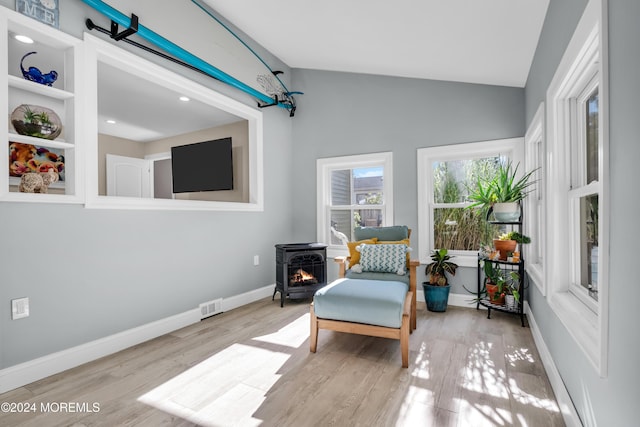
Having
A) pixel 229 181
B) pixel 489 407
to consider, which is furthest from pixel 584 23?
pixel 229 181

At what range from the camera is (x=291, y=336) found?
2920mm

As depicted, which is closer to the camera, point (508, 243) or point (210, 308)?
point (508, 243)

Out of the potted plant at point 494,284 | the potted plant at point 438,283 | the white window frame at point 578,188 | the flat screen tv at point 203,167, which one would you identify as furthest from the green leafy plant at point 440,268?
the flat screen tv at point 203,167

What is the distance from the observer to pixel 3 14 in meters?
1.98

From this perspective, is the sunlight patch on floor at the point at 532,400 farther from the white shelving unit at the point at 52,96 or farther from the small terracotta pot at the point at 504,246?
the white shelving unit at the point at 52,96

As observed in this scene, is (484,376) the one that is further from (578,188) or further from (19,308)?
(19,308)

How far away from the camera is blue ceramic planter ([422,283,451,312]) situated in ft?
11.7

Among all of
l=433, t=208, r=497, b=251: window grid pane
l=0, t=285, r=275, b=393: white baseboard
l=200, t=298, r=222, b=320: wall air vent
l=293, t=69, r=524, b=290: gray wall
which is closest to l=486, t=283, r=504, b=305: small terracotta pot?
l=293, t=69, r=524, b=290: gray wall

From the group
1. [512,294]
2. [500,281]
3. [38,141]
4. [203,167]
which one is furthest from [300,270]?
[38,141]

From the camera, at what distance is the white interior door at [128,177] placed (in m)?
5.88

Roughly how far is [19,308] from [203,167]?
2.89 metres

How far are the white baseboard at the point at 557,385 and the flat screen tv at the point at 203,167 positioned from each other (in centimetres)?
368

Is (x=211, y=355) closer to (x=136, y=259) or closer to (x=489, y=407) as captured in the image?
(x=136, y=259)

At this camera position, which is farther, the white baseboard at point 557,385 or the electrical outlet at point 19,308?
the electrical outlet at point 19,308
